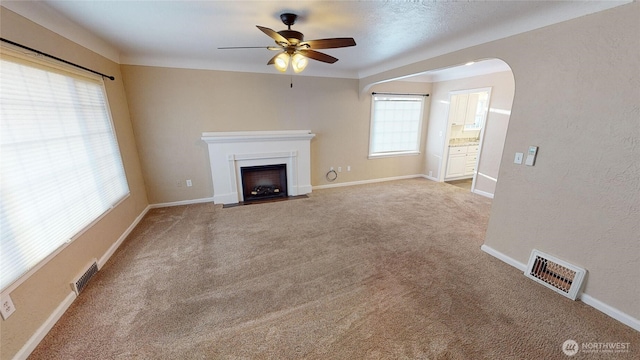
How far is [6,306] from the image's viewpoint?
140 centimetres

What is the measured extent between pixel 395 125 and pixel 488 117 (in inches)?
69.2

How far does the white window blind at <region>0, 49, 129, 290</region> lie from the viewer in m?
1.50

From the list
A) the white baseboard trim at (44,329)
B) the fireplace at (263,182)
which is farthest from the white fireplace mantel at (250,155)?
the white baseboard trim at (44,329)

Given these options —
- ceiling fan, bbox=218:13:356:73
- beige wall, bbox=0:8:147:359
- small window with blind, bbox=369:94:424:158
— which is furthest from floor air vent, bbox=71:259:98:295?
small window with blind, bbox=369:94:424:158

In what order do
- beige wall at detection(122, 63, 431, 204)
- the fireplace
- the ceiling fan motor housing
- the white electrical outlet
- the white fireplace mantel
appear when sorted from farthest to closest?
1. the fireplace
2. the white fireplace mantel
3. beige wall at detection(122, 63, 431, 204)
4. the ceiling fan motor housing
5. the white electrical outlet

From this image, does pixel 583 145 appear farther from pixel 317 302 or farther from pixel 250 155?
pixel 250 155

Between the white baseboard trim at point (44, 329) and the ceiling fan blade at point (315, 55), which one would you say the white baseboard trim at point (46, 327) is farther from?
the ceiling fan blade at point (315, 55)

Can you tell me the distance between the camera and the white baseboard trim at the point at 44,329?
147cm

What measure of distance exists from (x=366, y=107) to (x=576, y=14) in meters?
3.36

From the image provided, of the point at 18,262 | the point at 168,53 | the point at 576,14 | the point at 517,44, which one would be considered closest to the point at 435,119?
the point at 517,44

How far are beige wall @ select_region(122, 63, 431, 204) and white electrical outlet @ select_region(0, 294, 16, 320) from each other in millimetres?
2651

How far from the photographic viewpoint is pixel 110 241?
103 inches

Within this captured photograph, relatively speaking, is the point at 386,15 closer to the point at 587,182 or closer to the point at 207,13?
the point at 207,13

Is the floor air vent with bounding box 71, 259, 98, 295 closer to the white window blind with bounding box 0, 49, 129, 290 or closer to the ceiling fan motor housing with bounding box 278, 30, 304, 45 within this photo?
the white window blind with bounding box 0, 49, 129, 290
